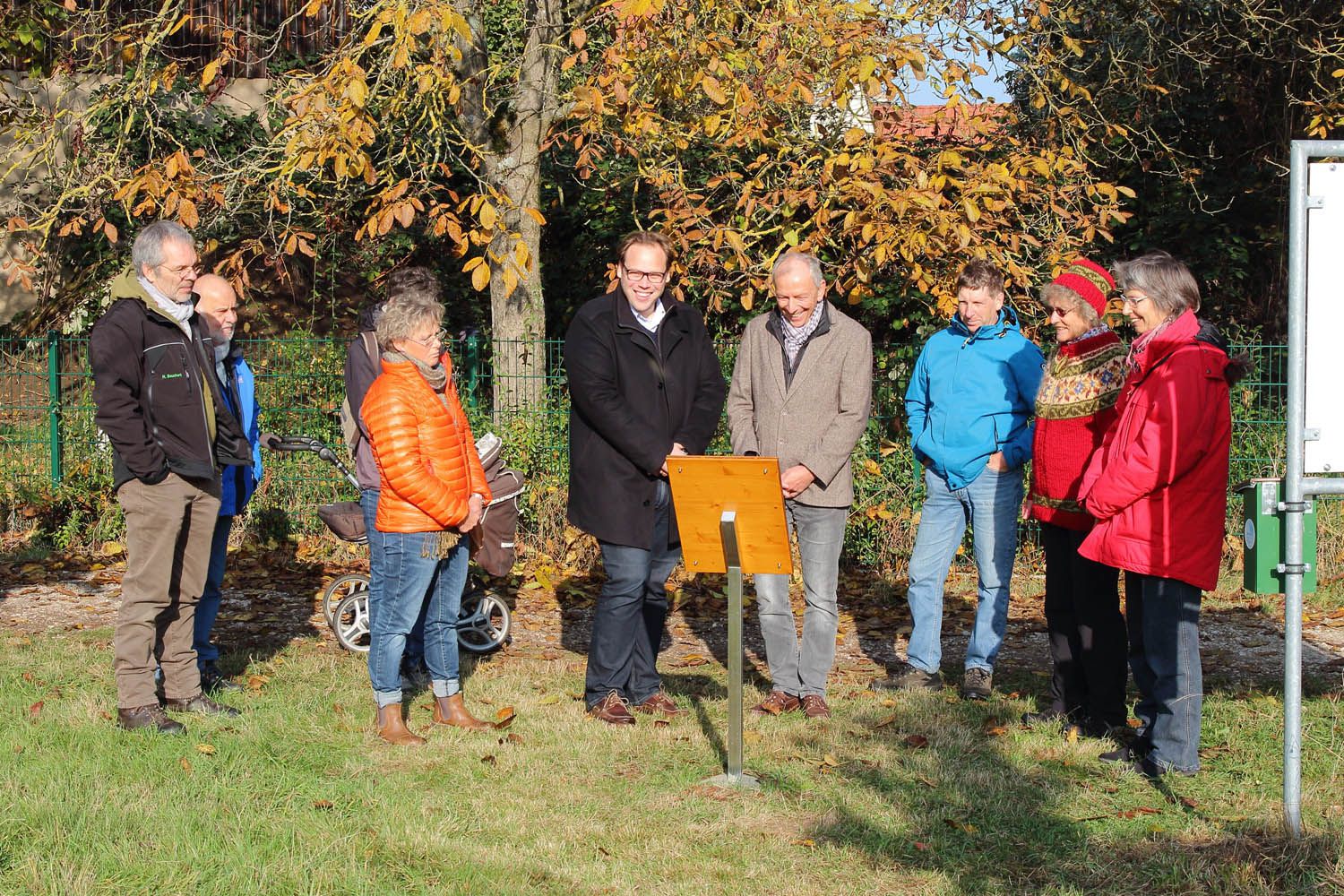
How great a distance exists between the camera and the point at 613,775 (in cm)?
534

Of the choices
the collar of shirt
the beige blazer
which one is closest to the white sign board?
the beige blazer

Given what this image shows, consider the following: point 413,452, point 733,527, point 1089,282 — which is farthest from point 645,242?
point 1089,282

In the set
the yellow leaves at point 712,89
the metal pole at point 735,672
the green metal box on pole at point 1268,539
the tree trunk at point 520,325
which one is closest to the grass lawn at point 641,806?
the metal pole at point 735,672

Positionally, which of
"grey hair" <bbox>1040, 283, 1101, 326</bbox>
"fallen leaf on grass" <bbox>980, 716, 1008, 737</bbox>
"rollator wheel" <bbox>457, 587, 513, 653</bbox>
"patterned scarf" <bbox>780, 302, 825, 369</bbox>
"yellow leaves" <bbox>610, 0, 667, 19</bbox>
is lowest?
"fallen leaf on grass" <bbox>980, 716, 1008, 737</bbox>

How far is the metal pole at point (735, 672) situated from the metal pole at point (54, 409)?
8.31 meters

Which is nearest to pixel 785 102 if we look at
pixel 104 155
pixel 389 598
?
pixel 389 598

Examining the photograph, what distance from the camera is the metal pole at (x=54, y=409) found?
37.7 ft

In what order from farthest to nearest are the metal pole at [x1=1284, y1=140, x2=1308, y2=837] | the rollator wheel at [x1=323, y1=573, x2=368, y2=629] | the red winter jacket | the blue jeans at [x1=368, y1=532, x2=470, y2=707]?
the rollator wheel at [x1=323, y1=573, x2=368, y2=629] < the blue jeans at [x1=368, y1=532, x2=470, y2=707] < the red winter jacket < the metal pole at [x1=1284, y1=140, x2=1308, y2=837]

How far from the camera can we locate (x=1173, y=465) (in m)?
4.94

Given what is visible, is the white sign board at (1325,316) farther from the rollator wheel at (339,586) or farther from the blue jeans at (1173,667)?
the rollator wheel at (339,586)

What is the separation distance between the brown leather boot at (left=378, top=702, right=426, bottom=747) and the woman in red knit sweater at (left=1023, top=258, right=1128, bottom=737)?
2.71 m

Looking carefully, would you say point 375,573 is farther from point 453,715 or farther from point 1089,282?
point 1089,282

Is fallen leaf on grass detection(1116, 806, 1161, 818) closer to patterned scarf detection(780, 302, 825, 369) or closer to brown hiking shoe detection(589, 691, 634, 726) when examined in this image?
brown hiking shoe detection(589, 691, 634, 726)

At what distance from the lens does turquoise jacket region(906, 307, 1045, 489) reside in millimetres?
6488
